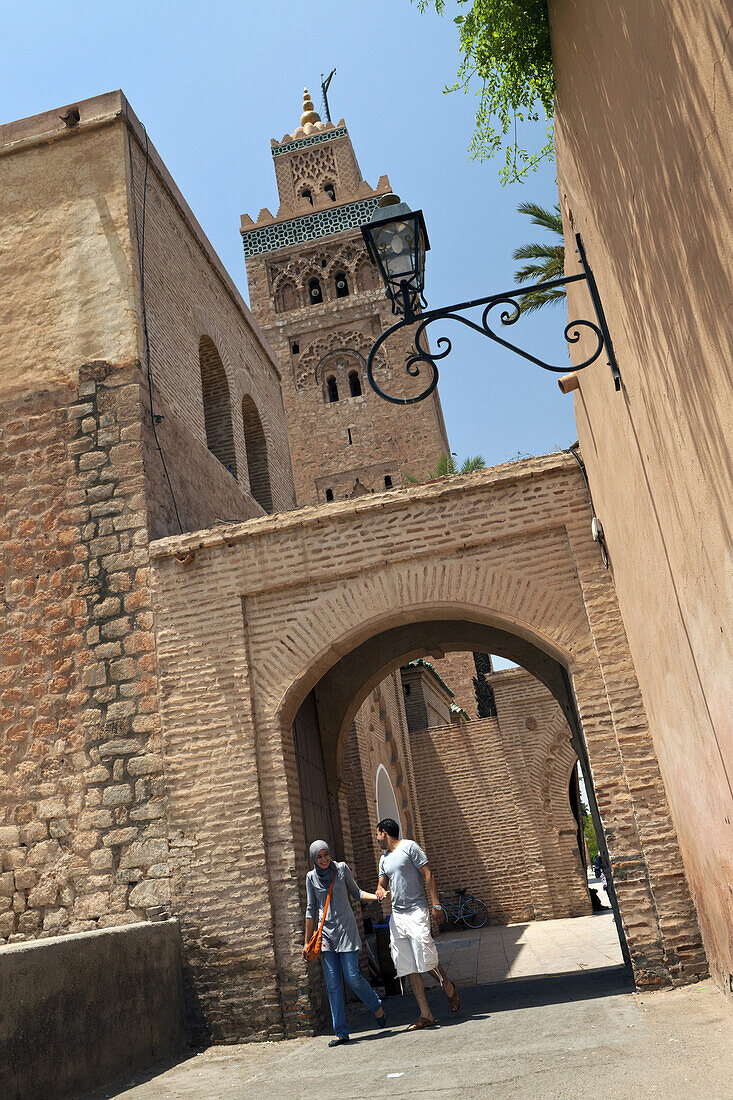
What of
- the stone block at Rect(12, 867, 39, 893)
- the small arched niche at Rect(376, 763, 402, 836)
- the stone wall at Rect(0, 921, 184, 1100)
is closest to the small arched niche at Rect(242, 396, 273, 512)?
the small arched niche at Rect(376, 763, 402, 836)

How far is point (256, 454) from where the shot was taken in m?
12.4

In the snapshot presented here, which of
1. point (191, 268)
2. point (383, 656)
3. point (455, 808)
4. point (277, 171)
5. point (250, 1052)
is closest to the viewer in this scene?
point (250, 1052)

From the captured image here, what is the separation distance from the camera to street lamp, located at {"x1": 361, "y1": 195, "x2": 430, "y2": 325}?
464cm

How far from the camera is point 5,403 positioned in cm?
849

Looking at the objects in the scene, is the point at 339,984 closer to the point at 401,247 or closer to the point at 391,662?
the point at 391,662

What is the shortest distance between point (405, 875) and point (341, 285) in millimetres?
25949

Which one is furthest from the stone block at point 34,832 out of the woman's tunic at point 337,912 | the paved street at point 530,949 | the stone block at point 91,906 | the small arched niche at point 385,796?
the small arched niche at point 385,796

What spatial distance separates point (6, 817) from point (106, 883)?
3.42 ft

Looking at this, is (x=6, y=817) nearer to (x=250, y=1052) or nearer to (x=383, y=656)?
(x=250, y=1052)

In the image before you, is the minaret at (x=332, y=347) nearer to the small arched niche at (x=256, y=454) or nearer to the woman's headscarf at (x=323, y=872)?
the small arched niche at (x=256, y=454)

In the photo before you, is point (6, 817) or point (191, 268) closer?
point (6, 817)

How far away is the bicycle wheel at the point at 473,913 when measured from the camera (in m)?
16.8

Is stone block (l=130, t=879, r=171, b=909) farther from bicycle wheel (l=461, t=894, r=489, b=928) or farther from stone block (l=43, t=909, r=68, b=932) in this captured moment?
bicycle wheel (l=461, t=894, r=489, b=928)

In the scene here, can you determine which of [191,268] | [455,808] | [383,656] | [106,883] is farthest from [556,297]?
[455,808]
